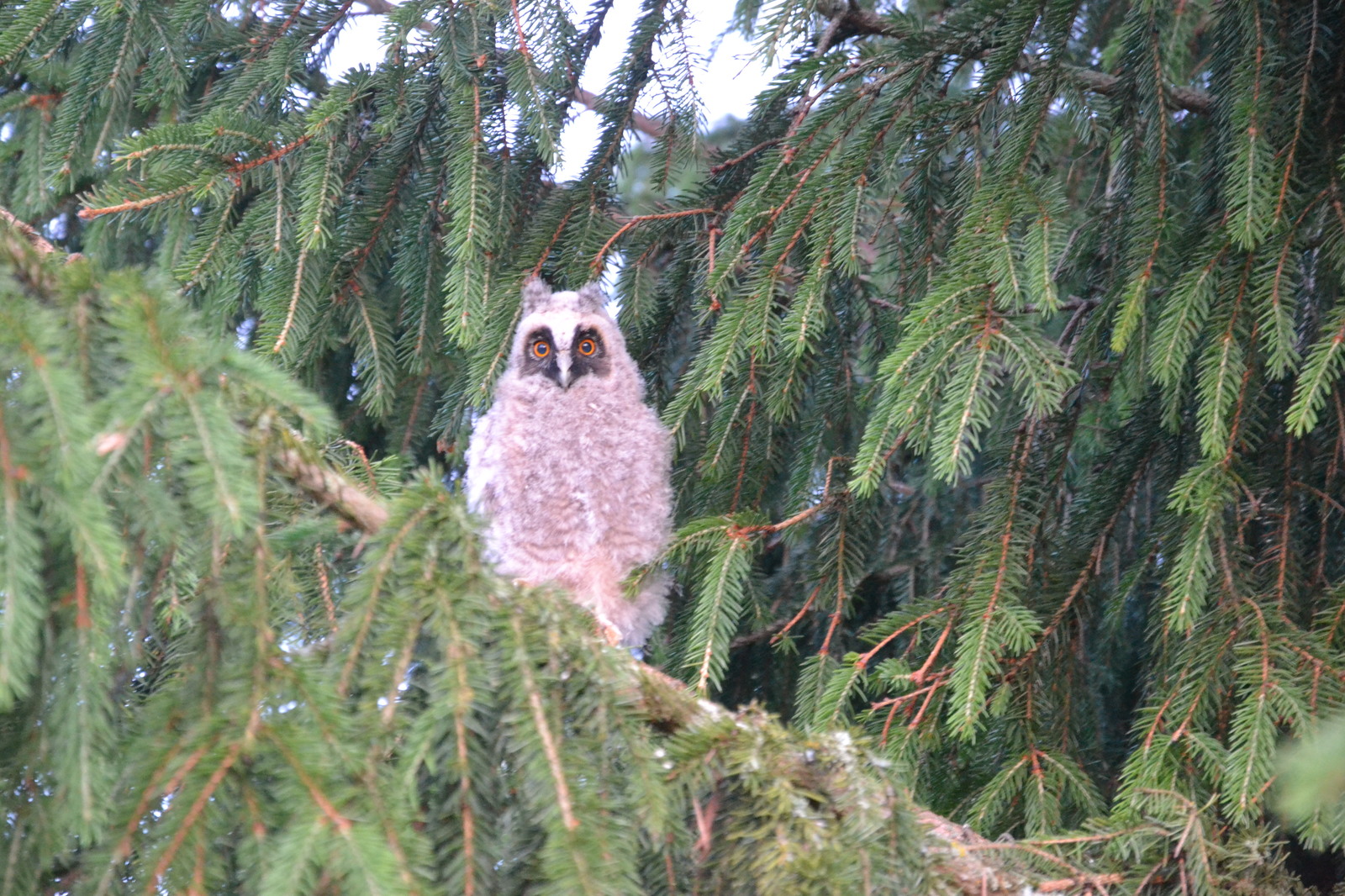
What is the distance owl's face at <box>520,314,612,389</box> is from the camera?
3.07 metres

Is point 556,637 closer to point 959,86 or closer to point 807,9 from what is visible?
point 807,9

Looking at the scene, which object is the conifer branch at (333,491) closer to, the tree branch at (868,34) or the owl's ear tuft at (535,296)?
the owl's ear tuft at (535,296)

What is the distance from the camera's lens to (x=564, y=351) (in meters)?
3.06

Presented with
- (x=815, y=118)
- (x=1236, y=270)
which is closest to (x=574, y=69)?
(x=815, y=118)

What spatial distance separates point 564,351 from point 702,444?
0.47 meters

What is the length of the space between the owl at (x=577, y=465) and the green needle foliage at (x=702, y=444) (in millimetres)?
122

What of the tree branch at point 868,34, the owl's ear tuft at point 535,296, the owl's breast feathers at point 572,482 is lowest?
the owl's breast feathers at point 572,482

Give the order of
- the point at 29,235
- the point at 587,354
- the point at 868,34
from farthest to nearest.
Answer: the point at 587,354, the point at 868,34, the point at 29,235

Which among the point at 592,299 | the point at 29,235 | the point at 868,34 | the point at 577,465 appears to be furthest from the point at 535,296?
the point at 29,235

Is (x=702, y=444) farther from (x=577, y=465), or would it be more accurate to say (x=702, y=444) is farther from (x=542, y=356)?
(x=542, y=356)

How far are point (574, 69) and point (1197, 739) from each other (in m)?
1.99

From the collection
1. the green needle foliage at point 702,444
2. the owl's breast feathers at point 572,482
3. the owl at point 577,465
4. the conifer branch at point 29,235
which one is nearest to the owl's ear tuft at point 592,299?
the owl at point 577,465

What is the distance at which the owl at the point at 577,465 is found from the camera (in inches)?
114

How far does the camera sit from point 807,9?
209cm
